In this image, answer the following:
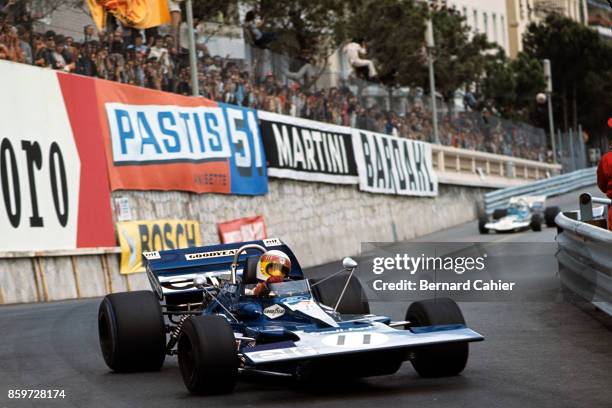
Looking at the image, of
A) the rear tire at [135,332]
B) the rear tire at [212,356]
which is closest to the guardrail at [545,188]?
the rear tire at [135,332]

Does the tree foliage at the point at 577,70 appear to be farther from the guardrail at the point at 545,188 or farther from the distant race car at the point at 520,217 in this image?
the distant race car at the point at 520,217

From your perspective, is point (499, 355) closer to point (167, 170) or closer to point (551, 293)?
point (551, 293)

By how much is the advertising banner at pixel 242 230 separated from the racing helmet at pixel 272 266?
55.9ft

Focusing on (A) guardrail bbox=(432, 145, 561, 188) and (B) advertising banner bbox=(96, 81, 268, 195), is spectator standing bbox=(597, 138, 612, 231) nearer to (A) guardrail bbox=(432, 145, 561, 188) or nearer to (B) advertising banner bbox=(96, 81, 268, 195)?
(B) advertising banner bbox=(96, 81, 268, 195)

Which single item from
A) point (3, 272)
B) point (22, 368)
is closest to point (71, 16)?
point (3, 272)

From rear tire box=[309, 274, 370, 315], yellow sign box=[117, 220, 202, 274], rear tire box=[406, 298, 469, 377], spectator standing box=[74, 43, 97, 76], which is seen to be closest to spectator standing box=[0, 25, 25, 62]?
spectator standing box=[74, 43, 97, 76]

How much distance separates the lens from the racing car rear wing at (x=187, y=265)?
1280cm

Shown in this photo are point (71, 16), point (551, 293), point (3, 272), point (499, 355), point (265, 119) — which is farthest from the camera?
point (265, 119)

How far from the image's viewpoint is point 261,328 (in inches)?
420

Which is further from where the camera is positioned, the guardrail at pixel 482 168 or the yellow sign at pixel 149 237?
the guardrail at pixel 482 168

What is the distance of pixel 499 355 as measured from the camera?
39.1 ft

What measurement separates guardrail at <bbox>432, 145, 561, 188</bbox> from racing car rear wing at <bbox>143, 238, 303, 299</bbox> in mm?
31356

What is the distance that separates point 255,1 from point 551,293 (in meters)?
21.0

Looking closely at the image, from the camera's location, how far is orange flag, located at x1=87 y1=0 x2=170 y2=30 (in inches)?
967
